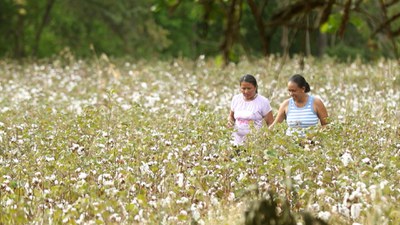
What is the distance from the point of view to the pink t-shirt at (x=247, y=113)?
1081 cm

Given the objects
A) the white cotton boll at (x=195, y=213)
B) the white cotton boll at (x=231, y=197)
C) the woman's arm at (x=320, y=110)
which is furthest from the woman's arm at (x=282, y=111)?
the white cotton boll at (x=195, y=213)

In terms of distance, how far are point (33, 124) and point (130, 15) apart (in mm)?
24809

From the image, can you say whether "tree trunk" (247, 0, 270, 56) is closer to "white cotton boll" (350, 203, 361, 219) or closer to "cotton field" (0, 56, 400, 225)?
"cotton field" (0, 56, 400, 225)

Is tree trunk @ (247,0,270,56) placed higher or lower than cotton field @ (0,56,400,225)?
higher

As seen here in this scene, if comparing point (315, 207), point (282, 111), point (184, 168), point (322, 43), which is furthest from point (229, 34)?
point (322, 43)

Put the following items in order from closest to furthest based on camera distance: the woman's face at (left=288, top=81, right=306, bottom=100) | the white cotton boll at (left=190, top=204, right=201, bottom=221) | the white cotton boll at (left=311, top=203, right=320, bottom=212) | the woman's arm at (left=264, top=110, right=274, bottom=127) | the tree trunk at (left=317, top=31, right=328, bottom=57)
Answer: the white cotton boll at (left=190, top=204, right=201, bottom=221)
the white cotton boll at (left=311, top=203, right=320, bottom=212)
the woman's face at (left=288, top=81, right=306, bottom=100)
the woman's arm at (left=264, top=110, right=274, bottom=127)
the tree trunk at (left=317, top=31, right=328, bottom=57)

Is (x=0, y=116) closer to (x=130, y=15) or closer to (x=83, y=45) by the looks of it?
(x=130, y=15)

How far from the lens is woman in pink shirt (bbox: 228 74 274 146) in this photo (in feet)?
35.4

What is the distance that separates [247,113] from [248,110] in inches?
1.9

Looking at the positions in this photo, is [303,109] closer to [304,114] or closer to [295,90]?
[304,114]

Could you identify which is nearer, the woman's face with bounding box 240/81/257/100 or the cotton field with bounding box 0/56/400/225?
the cotton field with bounding box 0/56/400/225

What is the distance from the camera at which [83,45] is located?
40531 millimetres

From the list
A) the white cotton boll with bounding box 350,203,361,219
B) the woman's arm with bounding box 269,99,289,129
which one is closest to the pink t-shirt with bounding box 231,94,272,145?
the woman's arm with bounding box 269,99,289,129

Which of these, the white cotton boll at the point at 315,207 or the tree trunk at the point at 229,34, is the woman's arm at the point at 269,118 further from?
the tree trunk at the point at 229,34
